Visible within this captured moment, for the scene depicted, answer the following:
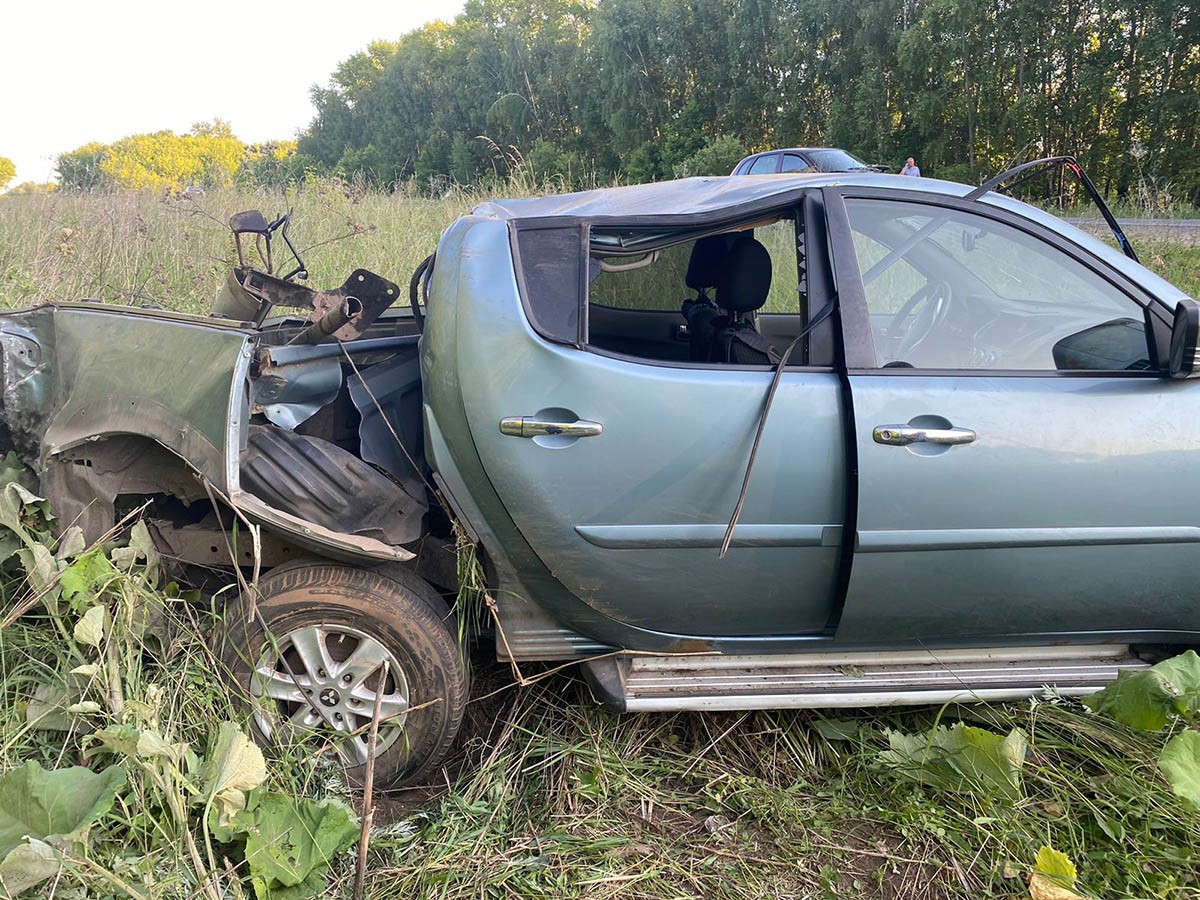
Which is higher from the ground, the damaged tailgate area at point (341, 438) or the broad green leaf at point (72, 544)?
the damaged tailgate area at point (341, 438)

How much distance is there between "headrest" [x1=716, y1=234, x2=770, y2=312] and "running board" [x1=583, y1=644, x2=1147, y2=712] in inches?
47.8

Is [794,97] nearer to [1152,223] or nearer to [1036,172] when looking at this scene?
[1152,223]

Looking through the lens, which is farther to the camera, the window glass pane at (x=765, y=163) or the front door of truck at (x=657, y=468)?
the window glass pane at (x=765, y=163)

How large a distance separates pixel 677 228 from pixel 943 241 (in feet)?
2.72

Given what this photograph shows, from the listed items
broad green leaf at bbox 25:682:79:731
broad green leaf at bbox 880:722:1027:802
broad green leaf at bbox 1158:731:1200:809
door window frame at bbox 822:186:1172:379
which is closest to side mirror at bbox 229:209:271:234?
broad green leaf at bbox 25:682:79:731

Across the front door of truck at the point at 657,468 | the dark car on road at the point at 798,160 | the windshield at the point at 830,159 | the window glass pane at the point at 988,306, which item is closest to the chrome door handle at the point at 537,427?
the front door of truck at the point at 657,468

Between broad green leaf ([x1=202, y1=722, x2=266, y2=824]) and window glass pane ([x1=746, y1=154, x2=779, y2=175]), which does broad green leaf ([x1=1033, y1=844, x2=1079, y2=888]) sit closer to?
broad green leaf ([x1=202, y1=722, x2=266, y2=824])

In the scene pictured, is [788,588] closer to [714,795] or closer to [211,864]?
[714,795]

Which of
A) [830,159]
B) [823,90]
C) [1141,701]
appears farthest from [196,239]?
[823,90]

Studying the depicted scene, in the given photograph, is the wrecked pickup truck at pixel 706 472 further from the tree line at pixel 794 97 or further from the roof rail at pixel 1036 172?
the tree line at pixel 794 97

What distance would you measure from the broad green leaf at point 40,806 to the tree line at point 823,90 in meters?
7.44

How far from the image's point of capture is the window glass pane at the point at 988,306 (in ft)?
7.25

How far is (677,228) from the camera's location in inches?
85.8

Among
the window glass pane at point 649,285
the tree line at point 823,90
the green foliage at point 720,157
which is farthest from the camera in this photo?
the green foliage at point 720,157
